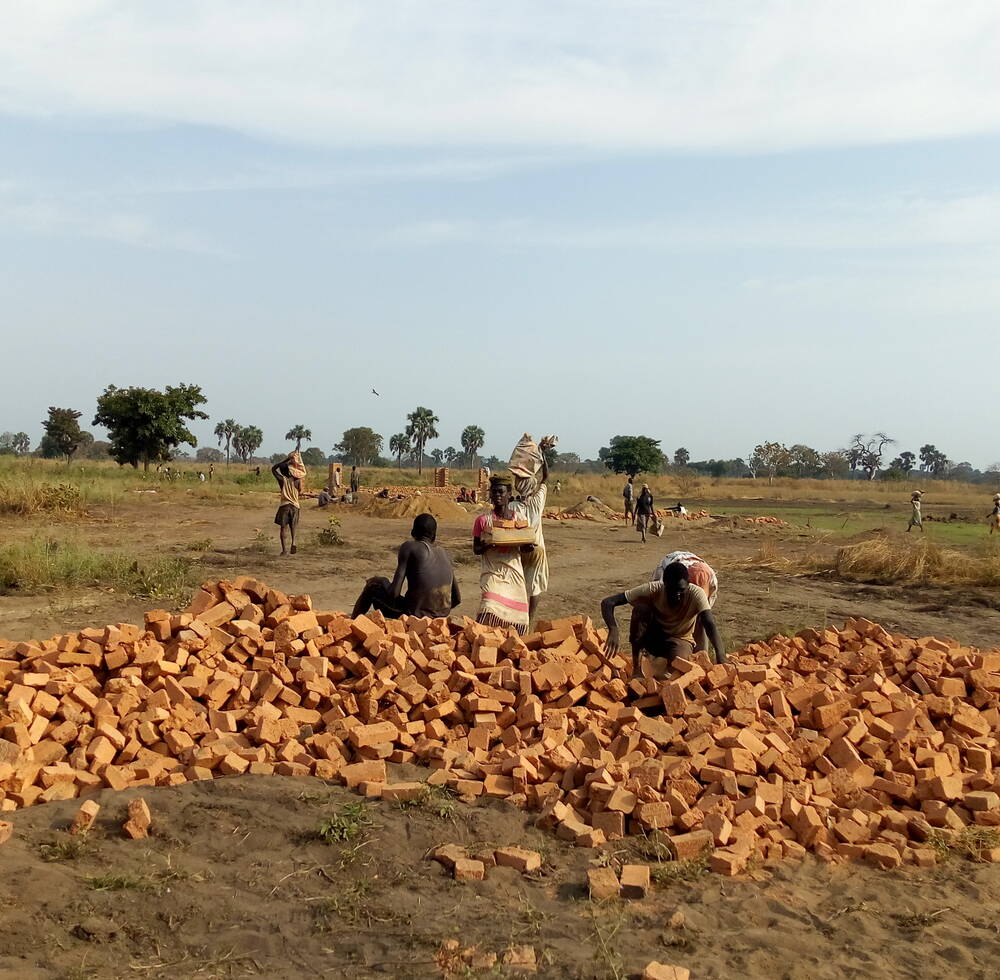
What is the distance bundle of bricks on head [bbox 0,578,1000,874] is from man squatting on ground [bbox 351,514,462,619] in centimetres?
60

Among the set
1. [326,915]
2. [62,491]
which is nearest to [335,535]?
[62,491]

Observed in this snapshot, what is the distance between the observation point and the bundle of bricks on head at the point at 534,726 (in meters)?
4.50

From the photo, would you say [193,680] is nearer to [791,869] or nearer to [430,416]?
[791,869]

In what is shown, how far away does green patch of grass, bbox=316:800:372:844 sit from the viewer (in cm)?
418

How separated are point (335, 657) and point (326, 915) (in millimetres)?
2448

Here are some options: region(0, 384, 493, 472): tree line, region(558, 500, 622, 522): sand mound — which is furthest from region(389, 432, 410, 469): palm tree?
region(558, 500, 622, 522): sand mound

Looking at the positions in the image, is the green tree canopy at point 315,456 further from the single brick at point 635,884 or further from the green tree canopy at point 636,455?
the single brick at point 635,884

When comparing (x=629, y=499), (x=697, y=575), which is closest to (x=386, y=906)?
(x=697, y=575)

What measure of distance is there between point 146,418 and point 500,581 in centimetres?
3516

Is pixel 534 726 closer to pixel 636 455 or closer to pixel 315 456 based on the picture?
pixel 636 455

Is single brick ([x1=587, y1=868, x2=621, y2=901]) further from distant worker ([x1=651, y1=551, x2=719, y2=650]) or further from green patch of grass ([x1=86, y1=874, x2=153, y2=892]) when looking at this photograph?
distant worker ([x1=651, y1=551, x2=719, y2=650])

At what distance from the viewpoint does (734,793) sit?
454cm

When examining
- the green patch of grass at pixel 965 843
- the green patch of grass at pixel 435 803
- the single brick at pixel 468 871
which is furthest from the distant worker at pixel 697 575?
the single brick at pixel 468 871

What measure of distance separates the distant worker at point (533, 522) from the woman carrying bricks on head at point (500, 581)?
0.08 m
